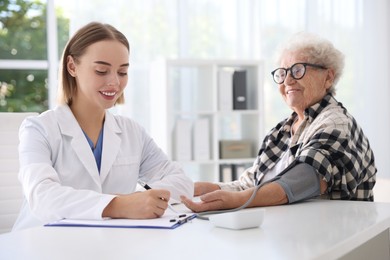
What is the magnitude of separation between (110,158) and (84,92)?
0.78 feet

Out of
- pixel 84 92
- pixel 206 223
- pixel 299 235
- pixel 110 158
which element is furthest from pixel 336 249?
pixel 84 92

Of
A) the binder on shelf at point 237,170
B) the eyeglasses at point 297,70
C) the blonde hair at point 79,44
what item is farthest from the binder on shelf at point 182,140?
the blonde hair at point 79,44

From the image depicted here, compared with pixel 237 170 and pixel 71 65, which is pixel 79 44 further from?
pixel 237 170

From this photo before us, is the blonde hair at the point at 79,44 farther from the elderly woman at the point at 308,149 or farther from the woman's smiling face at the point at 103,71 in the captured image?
the elderly woman at the point at 308,149

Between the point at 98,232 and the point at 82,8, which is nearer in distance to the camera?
the point at 98,232

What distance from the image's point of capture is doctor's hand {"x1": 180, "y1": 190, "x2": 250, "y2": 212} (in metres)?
1.73

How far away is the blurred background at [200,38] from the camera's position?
4387 millimetres

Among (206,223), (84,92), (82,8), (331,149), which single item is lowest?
(206,223)

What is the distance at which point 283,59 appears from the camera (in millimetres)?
2359

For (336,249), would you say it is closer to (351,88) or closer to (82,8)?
(82,8)

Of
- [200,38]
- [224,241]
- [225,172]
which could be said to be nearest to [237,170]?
[225,172]

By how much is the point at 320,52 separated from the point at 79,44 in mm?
916

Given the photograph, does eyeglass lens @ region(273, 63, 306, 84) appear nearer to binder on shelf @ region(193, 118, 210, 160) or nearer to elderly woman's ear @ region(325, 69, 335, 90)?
elderly woman's ear @ region(325, 69, 335, 90)

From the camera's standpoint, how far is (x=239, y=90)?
4.53 meters
